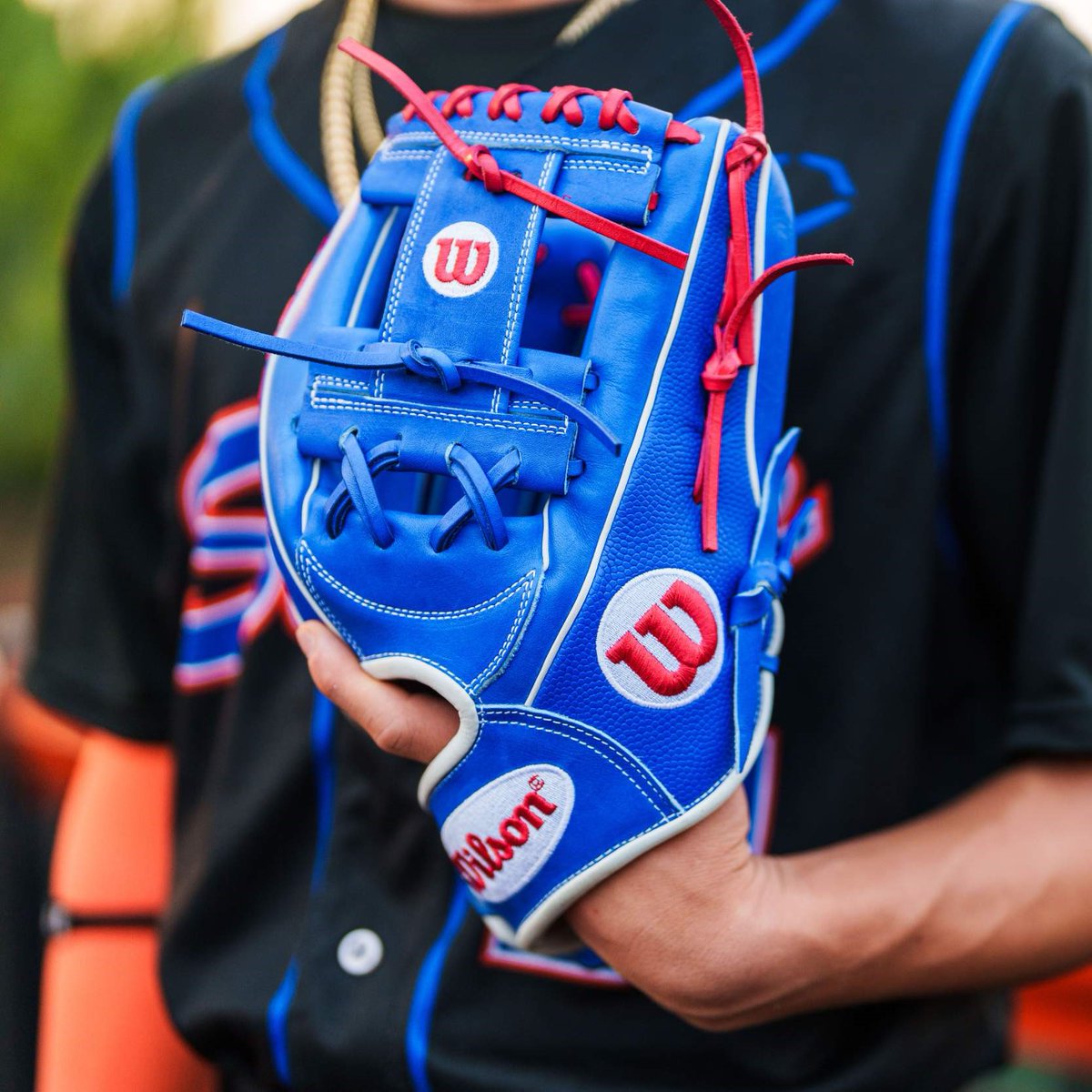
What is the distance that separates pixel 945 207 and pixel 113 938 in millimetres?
1118

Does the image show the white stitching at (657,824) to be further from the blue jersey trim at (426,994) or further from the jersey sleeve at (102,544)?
the jersey sleeve at (102,544)

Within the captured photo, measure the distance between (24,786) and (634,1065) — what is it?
5.77ft

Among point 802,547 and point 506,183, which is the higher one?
point 506,183

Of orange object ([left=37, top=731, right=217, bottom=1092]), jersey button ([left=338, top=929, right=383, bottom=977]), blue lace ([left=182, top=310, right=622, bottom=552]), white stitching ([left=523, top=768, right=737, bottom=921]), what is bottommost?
orange object ([left=37, top=731, right=217, bottom=1092])

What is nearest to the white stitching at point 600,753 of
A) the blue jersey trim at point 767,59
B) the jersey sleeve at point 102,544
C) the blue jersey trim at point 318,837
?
the blue jersey trim at point 318,837

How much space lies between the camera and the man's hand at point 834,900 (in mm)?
856

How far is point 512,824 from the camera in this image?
858 mm

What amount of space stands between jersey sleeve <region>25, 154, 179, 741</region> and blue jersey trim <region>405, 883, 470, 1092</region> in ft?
1.65

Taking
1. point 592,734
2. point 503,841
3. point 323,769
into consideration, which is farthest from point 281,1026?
point 592,734

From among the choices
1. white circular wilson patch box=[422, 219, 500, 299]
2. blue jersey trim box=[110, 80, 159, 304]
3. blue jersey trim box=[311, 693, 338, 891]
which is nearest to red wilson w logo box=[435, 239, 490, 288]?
white circular wilson patch box=[422, 219, 500, 299]

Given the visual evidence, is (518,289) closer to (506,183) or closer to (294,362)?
(506,183)

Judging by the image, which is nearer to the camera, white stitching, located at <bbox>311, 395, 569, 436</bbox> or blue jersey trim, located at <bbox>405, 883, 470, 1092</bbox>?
white stitching, located at <bbox>311, 395, 569, 436</bbox>

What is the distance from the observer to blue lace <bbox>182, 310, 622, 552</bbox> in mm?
802

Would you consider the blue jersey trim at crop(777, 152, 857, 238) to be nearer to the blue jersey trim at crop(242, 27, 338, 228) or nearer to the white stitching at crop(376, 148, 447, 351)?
the white stitching at crop(376, 148, 447, 351)
